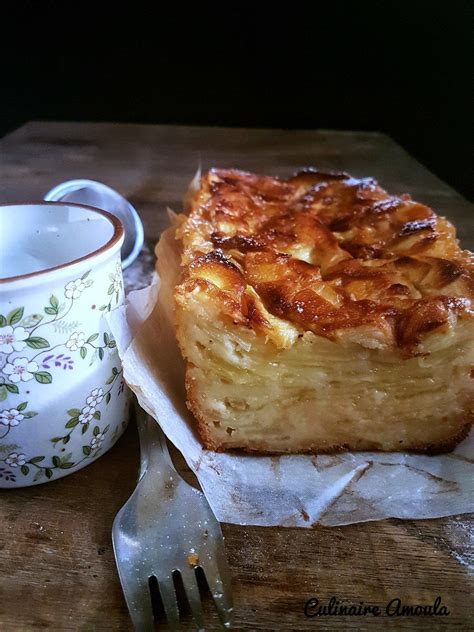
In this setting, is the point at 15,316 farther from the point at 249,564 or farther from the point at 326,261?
the point at 326,261

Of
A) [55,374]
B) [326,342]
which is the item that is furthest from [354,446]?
[55,374]

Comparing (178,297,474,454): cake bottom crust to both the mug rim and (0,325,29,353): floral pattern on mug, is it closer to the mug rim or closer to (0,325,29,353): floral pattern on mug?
the mug rim

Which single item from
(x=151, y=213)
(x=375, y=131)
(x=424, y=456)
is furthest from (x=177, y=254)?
(x=375, y=131)

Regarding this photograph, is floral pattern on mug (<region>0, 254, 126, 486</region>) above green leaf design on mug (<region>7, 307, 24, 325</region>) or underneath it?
underneath

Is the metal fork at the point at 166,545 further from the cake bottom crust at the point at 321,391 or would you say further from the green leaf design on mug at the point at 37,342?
the green leaf design on mug at the point at 37,342

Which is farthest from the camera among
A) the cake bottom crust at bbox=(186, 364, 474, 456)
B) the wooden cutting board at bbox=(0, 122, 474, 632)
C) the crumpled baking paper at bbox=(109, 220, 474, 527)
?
the cake bottom crust at bbox=(186, 364, 474, 456)

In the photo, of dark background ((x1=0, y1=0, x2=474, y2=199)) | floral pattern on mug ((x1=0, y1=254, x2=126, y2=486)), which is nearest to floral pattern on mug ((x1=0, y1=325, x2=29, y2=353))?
floral pattern on mug ((x1=0, y1=254, x2=126, y2=486))

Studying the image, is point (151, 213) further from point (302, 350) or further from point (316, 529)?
point (316, 529)
